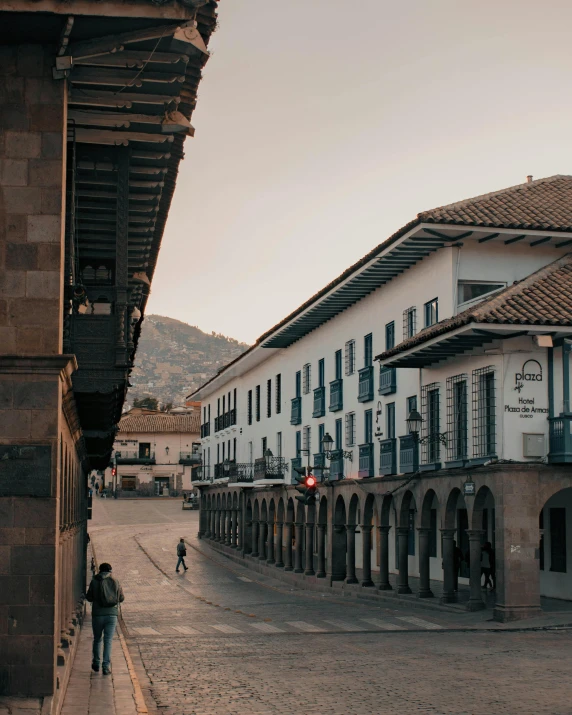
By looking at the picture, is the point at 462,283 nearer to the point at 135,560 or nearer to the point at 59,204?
the point at 59,204

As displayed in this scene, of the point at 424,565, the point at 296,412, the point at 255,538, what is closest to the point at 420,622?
the point at 424,565

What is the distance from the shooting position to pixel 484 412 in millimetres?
26969

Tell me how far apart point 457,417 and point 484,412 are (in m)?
2.19

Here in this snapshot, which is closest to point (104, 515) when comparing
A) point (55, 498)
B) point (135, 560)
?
point (135, 560)

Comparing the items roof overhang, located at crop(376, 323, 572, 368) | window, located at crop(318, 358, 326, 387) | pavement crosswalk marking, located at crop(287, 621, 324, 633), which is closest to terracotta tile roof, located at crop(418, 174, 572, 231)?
roof overhang, located at crop(376, 323, 572, 368)

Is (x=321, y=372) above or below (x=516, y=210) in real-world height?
below

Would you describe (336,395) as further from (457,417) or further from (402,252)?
(457,417)

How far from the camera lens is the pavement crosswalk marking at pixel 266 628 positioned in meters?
24.0

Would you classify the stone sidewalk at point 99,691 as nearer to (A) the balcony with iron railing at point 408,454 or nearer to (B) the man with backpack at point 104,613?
(B) the man with backpack at point 104,613

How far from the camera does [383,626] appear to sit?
24641 millimetres

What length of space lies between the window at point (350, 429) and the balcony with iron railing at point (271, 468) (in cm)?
936

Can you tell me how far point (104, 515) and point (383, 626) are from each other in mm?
60774

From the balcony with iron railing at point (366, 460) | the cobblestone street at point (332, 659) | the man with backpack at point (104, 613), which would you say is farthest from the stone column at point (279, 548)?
the man with backpack at point (104, 613)

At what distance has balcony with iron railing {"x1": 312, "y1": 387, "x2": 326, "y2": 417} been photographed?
4272 cm
